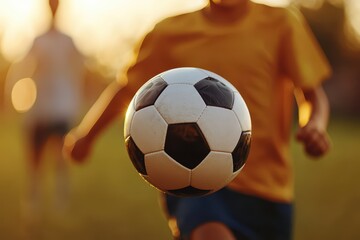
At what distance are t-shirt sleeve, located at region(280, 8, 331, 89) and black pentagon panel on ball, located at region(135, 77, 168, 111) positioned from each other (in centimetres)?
75

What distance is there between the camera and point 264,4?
12.7 ft

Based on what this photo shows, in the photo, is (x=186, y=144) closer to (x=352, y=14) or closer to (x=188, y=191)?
A: (x=188, y=191)

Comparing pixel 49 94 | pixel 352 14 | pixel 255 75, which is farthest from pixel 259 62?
pixel 352 14

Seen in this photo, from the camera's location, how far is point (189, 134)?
10.2 ft

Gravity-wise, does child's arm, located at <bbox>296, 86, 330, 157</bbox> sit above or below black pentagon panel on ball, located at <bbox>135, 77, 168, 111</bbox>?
below

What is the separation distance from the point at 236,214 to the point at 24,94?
450cm

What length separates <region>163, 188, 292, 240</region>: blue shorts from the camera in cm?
356

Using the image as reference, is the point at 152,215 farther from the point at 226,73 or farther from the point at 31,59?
the point at 226,73

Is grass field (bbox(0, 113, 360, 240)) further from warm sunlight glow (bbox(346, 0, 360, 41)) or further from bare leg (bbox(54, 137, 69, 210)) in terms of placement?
warm sunlight glow (bbox(346, 0, 360, 41))

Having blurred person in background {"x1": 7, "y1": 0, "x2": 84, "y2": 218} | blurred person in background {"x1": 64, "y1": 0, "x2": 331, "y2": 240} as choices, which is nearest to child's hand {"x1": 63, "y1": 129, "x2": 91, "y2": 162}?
blurred person in background {"x1": 64, "y1": 0, "x2": 331, "y2": 240}

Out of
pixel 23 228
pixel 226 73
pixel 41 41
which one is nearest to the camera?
pixel 226 73

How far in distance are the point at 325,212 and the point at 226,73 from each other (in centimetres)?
455

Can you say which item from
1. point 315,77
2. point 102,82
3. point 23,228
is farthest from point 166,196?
point 102,82

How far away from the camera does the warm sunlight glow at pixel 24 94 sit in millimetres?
7832
